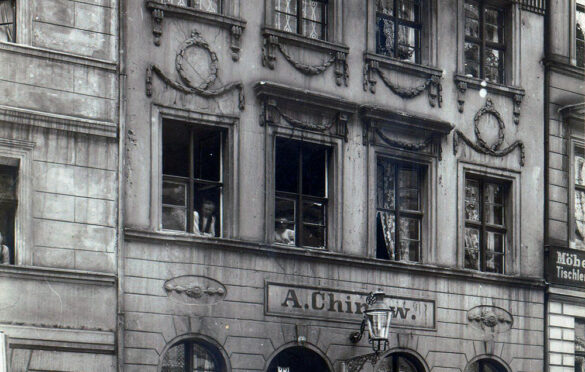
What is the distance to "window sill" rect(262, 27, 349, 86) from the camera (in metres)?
20.0

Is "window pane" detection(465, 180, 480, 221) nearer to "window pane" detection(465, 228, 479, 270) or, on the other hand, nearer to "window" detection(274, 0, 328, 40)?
"window pane" detection(465, 228, 479, 270)

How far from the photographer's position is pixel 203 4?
19.7 metres

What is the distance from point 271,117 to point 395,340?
445 cm

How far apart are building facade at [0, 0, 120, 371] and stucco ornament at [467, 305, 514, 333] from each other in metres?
7.50

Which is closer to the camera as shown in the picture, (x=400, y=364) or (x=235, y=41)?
(x=235, y=41)

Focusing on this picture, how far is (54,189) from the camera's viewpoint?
17312 mm

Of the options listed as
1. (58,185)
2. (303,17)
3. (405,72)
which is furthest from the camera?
(405,72)

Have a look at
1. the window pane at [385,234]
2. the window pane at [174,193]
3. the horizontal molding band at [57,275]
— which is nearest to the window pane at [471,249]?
the window pane at [385,234]

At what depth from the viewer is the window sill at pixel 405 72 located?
2144 cm

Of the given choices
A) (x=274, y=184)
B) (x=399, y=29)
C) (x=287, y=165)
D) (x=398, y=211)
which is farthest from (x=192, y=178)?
(x=399, y=29)

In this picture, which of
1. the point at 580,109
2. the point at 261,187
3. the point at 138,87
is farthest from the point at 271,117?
the point at 580,109

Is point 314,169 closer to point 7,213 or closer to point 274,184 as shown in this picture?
point 274,184

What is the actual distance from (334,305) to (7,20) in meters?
6.98

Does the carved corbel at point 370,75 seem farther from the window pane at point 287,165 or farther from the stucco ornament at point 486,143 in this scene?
the stucco ornament at point 486,143
